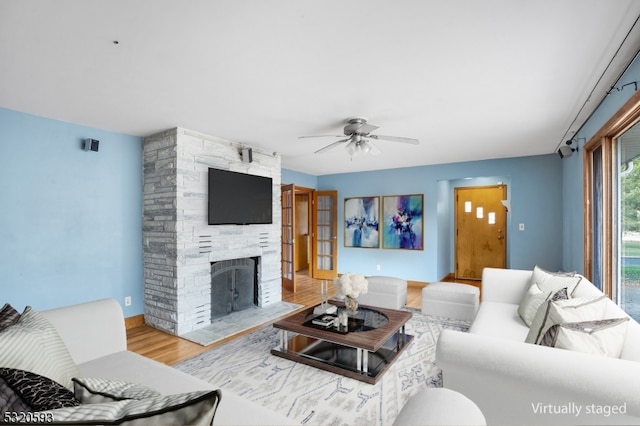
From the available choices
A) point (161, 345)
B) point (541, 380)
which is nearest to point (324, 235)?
point (161, 345)

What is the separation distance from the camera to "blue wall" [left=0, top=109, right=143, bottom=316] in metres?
2.93

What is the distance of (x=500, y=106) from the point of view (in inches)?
113

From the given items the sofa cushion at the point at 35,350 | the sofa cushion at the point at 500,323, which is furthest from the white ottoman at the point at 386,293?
the sofa cushion at the point at 35,350

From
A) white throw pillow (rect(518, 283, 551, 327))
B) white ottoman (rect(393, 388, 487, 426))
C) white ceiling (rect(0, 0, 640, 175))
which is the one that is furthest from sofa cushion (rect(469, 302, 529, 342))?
white ceiling (rect(0, 0, 640, 175))

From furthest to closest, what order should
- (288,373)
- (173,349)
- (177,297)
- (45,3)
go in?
(177,297)
(173,349)
(288,373)
(45,3)

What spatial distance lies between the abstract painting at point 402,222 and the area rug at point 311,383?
9.74 ft

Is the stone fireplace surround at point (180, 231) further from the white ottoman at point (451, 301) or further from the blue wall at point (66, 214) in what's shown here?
the white ottoman at point (451, 301)

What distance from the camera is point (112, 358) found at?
73.7 inches

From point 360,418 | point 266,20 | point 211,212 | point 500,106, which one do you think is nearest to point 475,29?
point 266,20

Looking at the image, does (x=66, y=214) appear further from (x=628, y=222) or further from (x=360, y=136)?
(x=628, y=222)

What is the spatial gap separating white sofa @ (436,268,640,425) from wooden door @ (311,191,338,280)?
537 centimetres

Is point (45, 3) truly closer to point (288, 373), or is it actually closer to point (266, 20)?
point (266, 20)

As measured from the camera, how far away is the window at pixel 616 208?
232 cm

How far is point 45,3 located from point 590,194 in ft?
15.3
